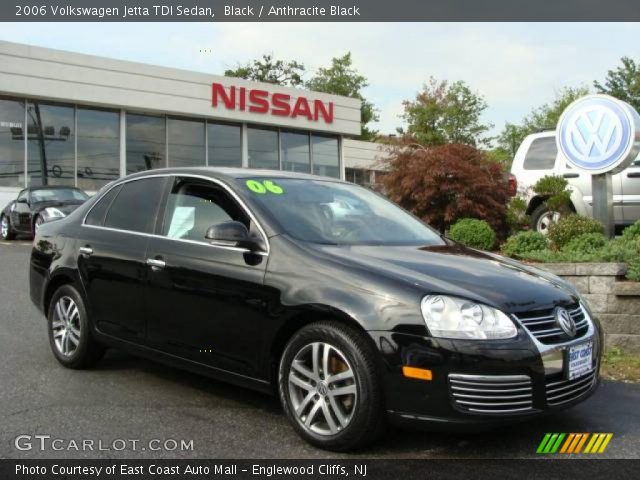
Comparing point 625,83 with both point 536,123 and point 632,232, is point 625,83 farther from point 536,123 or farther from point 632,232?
point 632,232

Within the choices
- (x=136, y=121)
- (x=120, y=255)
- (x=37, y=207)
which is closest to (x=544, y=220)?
(x=120, y=255)

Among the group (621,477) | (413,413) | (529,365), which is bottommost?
(621,477)

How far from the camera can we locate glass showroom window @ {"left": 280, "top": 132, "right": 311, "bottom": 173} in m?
27.4

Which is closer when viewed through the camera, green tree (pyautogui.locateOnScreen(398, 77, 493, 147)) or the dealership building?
the dealership building

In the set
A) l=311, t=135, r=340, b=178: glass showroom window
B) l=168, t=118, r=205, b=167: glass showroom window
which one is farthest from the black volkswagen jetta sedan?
l=311, t=135, r=340, b=178: glass showroom window

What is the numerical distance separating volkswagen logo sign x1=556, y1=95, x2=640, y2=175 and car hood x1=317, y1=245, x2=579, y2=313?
14.2 feet

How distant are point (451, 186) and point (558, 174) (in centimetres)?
181

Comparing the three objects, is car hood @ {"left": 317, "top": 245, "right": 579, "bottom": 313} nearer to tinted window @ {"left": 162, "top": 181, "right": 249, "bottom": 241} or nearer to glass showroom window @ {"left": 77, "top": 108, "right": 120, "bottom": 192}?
tinted window @ {"left": 162, "top": 181, "right": 249, "bottom": 241}

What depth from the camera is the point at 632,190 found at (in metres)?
9.97

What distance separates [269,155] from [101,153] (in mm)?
7125

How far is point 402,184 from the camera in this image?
10398mm

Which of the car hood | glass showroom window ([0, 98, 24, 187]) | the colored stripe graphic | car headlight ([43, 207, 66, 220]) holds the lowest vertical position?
the colored stripe graphic

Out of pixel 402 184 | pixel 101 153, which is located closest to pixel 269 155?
pixel 101 153

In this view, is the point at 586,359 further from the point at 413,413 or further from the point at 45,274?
the point at 45,274
